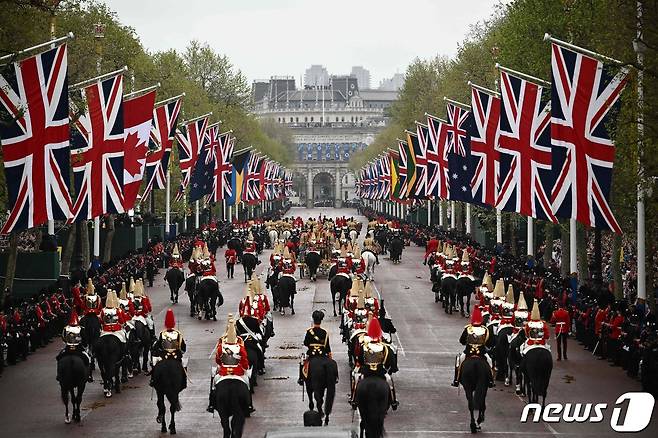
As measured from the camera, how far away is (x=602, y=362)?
3033 cm

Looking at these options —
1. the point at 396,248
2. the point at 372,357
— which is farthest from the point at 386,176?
the point at 372,357

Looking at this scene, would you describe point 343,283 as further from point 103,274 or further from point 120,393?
point 120,393

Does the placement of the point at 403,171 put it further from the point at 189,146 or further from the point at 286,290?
the point at 286,290

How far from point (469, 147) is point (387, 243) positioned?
2768 cm

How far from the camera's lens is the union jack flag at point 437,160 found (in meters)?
57.7

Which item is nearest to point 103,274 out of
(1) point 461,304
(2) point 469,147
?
(1) point 461,304

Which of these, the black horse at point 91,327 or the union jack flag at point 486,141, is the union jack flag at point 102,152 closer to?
the black horse at point 91,327

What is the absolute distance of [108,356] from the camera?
82.0 ft

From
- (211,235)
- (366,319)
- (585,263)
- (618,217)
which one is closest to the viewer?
(366,319)

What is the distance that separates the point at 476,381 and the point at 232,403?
427 cm

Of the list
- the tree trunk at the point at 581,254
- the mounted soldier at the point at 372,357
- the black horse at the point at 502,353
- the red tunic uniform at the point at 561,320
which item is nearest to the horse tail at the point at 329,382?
the mounted soldier at the point at 372,357

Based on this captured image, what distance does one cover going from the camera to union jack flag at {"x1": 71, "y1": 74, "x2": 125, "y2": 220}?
3572cm

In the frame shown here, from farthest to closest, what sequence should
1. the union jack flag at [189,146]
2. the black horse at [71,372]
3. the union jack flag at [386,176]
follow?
the union jack flag at [386,176], the union jack flag at [189,146], the black horse at [71,372]

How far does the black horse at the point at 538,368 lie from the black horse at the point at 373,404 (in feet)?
12.9
